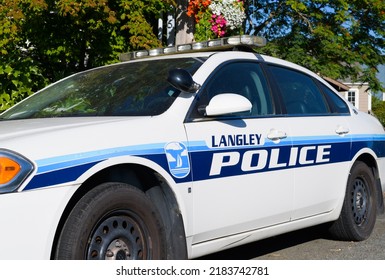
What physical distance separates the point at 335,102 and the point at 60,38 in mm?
4013

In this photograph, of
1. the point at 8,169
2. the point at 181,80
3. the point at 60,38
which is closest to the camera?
the point at 8,169

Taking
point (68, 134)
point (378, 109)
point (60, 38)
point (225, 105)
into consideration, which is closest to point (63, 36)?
point (60, 38)

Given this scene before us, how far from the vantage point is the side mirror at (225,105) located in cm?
394

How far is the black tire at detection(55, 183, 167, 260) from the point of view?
3.12 meters

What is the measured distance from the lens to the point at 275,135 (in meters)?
4.50

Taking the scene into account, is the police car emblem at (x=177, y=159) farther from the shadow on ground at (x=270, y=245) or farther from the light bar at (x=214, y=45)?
the shadow on ground at (x=270, y=245)

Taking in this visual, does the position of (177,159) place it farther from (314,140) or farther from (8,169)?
(314,140)

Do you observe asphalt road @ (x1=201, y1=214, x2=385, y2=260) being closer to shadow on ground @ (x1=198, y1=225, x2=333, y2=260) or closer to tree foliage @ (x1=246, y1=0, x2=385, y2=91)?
shadow on ground @ (x1=198, y1=225, x2=333, y2=260)

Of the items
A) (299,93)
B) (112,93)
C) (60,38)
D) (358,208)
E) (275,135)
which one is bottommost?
(358,208)

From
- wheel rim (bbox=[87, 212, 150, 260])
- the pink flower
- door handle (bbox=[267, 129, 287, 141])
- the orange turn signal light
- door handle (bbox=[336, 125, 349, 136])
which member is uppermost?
the pink flower

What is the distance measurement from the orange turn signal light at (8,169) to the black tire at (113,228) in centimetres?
38

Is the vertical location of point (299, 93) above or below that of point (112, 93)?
below

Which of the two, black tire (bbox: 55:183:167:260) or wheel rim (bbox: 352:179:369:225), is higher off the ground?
black tire (bbox: 55:183:167:260)

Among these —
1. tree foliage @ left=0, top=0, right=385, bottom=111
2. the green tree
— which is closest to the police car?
tree foliage @ left=0, top=0, right=385, bottom=111
